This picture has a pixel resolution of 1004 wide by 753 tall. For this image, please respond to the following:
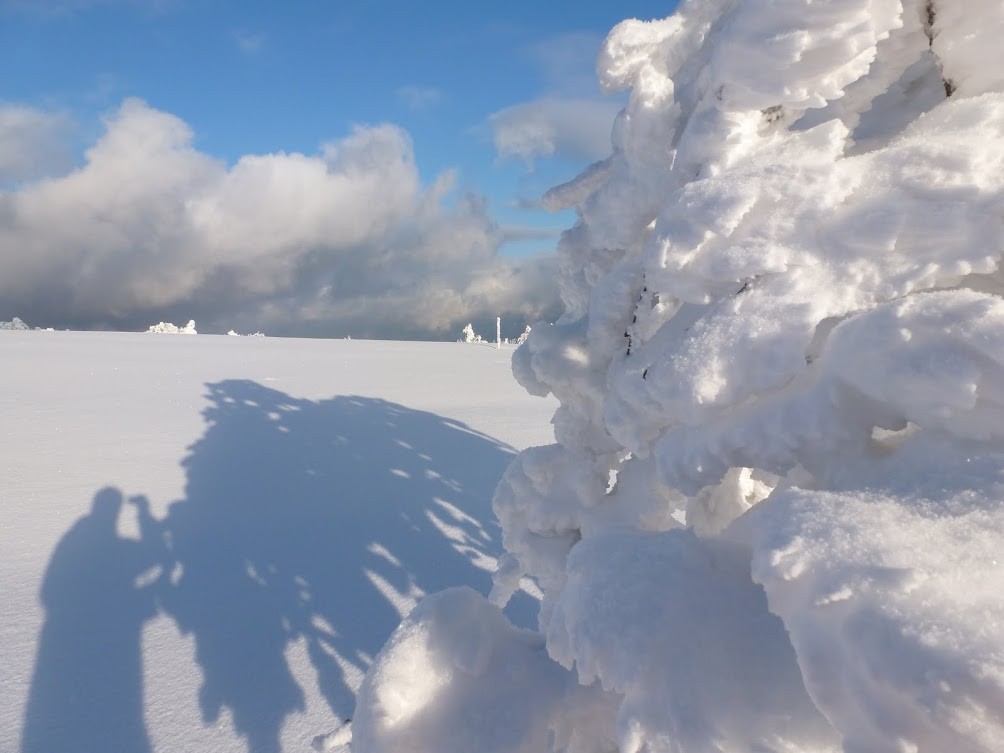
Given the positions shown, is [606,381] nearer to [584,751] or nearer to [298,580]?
[584,751]

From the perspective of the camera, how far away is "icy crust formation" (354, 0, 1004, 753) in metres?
1.01

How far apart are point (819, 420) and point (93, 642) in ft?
18.7

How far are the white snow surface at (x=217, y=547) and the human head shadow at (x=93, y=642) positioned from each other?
0.02m

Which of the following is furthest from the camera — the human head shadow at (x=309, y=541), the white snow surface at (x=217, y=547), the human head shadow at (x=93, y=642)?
the human head shadow at (x=309, y=541)

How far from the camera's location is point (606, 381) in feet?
9.57

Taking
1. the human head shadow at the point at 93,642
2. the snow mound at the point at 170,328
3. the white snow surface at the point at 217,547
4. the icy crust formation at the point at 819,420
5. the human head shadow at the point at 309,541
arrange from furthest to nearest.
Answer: the snow mound at the point at 170,328
the human head shadow at the point at 309,541
the white snow surface at the point at 217,547
the human head shadow at the point at 93,642
the icy crust formation at the point at 819,420

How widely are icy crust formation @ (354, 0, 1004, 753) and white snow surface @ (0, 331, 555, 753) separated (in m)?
2.03

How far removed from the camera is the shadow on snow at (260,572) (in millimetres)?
4285

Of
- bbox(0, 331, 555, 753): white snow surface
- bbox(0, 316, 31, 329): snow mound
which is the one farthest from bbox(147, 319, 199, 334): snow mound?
bbox(0, 331, 555, 753): white snow surface

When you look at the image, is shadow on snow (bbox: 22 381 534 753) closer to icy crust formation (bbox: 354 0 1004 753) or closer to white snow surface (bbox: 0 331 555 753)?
white snow surface (bbox: 0 331 555 753)

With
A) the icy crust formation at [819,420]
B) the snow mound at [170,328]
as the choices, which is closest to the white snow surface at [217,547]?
the icy crust formation at [819,420]

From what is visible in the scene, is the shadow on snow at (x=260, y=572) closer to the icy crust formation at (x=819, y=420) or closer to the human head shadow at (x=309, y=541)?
the human head shadow at (x=309, y=541)

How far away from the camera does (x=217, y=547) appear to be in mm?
→ 6461

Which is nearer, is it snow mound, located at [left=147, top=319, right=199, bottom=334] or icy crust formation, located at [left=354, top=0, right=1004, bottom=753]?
icy crust formation, located at [left=354, top=0, right=1004, bottom=753]
